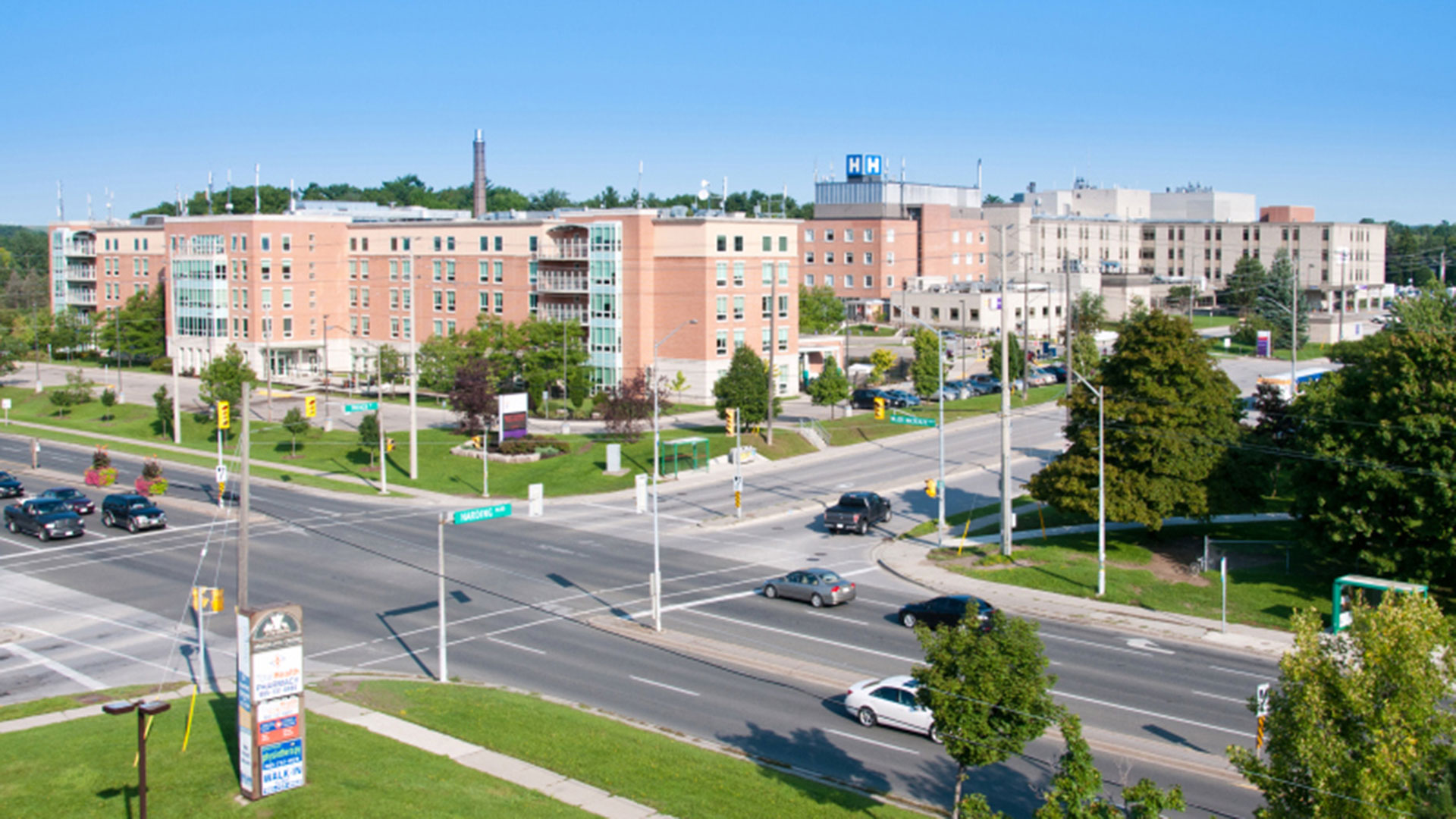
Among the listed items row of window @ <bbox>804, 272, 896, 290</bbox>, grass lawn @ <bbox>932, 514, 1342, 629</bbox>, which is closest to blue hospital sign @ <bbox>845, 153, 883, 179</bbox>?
row of window @ <bbox>804, 272, 896, 290</bbox>

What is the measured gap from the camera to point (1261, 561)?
42.9 m

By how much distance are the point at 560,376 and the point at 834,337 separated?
28.0 metres

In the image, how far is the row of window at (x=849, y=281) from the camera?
135000 mm

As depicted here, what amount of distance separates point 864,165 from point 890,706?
118505 mm

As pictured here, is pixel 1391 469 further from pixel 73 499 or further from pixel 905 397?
pixel 73 499

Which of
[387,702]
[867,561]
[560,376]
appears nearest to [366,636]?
[387,702]

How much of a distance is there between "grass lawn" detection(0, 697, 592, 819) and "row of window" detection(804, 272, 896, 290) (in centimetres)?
11355

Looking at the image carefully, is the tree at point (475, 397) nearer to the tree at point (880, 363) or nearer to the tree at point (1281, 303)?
the tree at point (880, 363)

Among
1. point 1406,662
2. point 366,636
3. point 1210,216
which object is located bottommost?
point 366,636

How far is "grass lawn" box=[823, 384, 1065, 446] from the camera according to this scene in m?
72.1

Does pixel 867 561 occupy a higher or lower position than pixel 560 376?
lower

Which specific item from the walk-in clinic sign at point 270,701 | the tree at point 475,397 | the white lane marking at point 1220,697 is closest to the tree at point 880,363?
the tree at point 475,397

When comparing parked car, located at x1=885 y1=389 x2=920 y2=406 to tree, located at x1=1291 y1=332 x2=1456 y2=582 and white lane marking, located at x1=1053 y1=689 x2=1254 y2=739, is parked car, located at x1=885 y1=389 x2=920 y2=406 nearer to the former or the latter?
tree, located at x1=1291 y1=332 x2=1456 y2=582

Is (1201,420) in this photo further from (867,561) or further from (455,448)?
(455,448)
